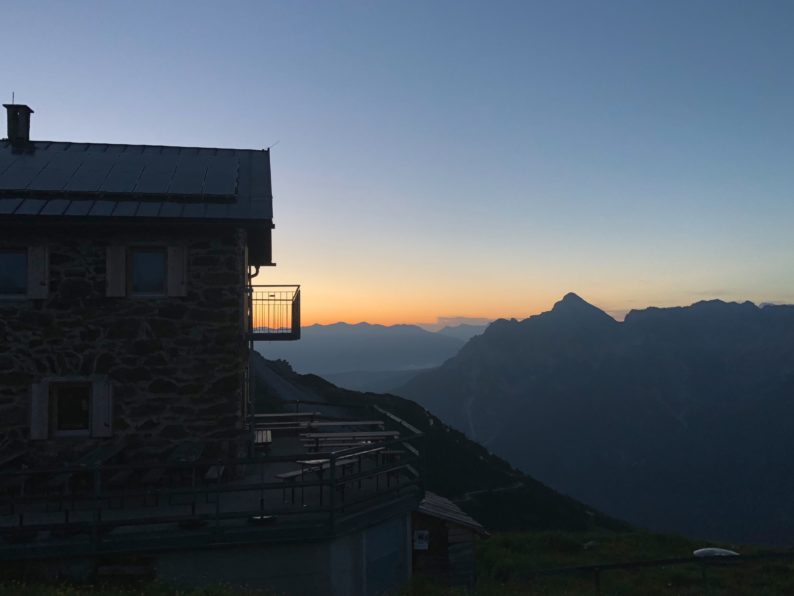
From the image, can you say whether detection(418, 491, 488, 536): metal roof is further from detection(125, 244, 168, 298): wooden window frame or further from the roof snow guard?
the roof snow guard

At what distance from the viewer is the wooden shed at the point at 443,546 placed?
623 inches

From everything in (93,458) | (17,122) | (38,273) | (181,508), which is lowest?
(181,508)

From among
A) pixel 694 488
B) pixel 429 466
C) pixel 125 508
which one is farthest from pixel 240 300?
pixel 694 488

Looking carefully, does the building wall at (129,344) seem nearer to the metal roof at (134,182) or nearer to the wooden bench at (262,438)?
the metal roof at (134,182)

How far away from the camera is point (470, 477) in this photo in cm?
4834

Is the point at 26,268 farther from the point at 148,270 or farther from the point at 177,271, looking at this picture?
the point at 177,271

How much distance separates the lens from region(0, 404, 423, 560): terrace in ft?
29.9

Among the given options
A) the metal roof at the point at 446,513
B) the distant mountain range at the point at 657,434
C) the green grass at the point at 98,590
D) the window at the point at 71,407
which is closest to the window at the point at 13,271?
the window at the point at 71,407

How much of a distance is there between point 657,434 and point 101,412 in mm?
162521

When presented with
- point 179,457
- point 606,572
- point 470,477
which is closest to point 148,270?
point 179,457

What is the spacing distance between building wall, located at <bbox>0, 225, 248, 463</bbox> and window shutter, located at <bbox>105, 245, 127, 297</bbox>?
0.13m

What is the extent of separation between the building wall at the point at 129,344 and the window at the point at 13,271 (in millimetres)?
210

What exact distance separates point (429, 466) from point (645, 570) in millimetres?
29475

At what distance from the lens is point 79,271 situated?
40.5ft
